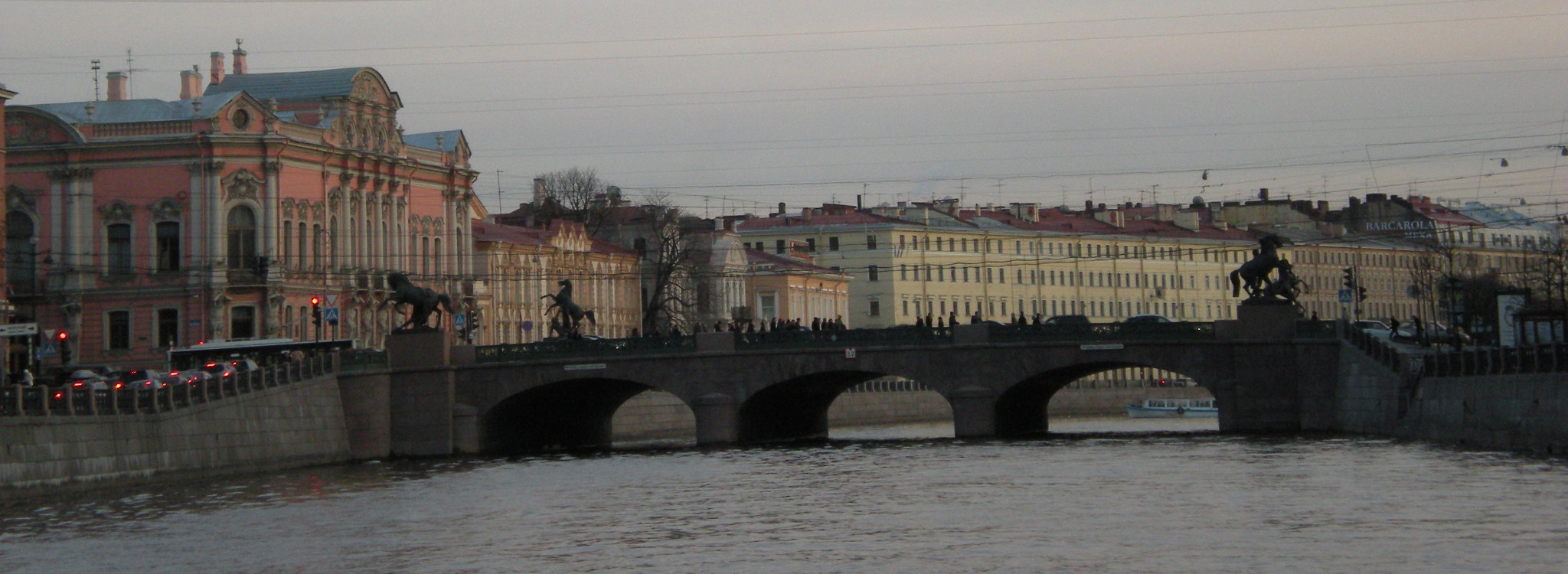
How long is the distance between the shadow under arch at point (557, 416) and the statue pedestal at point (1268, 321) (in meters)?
15.5

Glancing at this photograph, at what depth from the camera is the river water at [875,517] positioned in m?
33.5

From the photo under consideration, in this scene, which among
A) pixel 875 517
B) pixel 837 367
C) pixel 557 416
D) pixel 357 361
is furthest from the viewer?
pixel 557 416

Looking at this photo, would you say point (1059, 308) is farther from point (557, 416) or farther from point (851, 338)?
point (851, 338)

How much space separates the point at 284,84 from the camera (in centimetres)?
8306

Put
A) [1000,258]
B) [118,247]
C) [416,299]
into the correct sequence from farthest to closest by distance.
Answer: [1000,258] → [118,247] → [416,299]

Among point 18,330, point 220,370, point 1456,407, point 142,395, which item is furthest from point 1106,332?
point 18,330

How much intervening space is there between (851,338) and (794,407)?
9.65m

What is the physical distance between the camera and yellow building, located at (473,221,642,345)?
9919 centimetres

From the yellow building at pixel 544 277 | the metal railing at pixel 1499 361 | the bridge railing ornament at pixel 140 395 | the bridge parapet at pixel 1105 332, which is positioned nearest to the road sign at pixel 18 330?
the bridge railing ornament at pixel 140 395

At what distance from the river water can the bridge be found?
218 inches

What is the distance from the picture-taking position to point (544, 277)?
103500mm

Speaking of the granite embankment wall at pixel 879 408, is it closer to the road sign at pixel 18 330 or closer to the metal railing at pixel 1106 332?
the metal railing at pixel 1106 332

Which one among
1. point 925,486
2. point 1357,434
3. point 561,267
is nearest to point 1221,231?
point 561,267

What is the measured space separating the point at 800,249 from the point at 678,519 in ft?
298
